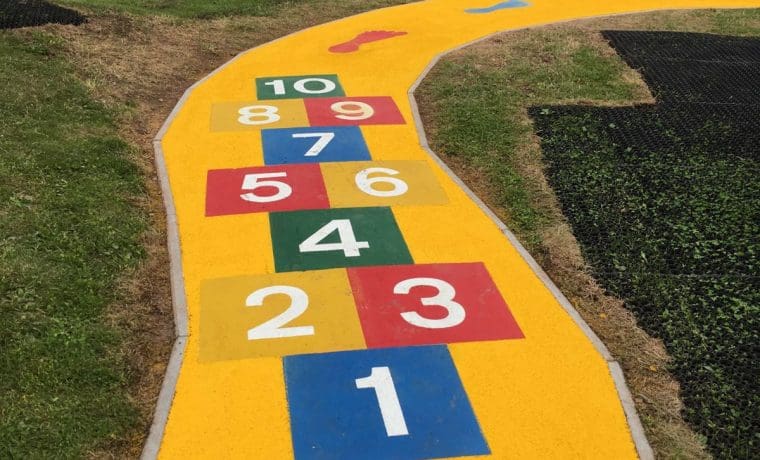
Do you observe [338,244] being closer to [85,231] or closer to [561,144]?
[85,231]

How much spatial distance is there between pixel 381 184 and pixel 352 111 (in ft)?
10.8

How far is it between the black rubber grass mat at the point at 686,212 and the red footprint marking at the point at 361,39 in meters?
5.84

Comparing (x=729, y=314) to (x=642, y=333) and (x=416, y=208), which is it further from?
(x=416, y=208)

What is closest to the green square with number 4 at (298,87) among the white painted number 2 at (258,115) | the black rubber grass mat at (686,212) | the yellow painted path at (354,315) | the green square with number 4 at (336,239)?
the white painted number 2 at (258,115)

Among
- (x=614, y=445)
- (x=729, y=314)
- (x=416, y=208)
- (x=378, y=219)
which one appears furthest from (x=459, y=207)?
(x=614, y=445)

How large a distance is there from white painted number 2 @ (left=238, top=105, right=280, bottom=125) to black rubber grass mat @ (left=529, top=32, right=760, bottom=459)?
17.1 feet

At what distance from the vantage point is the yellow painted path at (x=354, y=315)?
724 centimetres

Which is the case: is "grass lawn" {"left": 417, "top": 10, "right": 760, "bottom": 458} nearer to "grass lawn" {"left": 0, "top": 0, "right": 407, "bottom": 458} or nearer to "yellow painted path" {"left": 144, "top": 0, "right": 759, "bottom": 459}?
"yellow painted path" {"left": 144, "top": 0, "right": 759, "bottom": 459}

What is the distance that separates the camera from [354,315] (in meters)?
8.80

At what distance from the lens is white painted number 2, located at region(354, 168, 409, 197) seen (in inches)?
458

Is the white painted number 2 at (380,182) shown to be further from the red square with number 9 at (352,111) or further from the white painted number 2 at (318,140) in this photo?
the red square with number 9 at (352,111)

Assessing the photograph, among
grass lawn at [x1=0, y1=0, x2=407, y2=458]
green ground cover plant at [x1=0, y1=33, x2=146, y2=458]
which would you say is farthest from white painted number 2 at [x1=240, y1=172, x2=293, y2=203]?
green ground cover plant at [x1=0, y1=33, x2=146, y2=458]

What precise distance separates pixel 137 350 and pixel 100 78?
8.77 meters

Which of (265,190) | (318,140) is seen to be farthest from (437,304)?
(318,140)
